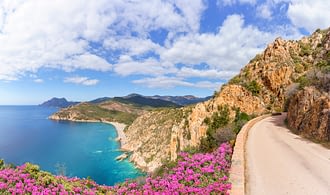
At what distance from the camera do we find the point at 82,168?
81438mm

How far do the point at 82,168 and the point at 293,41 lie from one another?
6773 cm

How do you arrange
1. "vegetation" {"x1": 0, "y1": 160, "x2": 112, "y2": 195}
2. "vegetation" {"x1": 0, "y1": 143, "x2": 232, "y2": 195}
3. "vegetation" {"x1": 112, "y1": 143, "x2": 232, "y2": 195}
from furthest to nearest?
"vegetation" {"x1": 0, "y1": 160, "x2": 112, "y2": 195} < "vegetation" {"x1": 0, "y1": 143, "x2": 232, "y2": 195} < "vegetation" {"x1": 112, "y1": 143, "x2": 232, "y2": 195}

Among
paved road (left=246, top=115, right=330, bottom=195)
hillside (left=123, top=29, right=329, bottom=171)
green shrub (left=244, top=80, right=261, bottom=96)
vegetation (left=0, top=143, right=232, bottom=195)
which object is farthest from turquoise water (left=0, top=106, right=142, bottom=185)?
paved road (left=246, top=115, right=330, bottom=195)

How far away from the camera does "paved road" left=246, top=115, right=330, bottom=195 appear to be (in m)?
6.80

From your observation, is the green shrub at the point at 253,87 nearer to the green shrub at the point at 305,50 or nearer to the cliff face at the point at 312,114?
the green shrub at the point at 305,50

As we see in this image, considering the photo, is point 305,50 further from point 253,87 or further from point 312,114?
point 312,114

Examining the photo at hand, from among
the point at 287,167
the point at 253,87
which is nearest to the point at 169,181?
the point at 287,167

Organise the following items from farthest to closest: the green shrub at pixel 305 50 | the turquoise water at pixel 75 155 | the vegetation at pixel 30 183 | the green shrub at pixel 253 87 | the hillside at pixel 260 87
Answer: the turquoise water at pixel 75 155, the green shrub at pixel 305 50, the green shrub at pixel 253 87, the hillside at pixel 260 87, the vegetation at pixel 30 183

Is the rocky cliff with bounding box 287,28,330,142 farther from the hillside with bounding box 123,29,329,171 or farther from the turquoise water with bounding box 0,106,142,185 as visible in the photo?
the turquoise water with bounding box 0,106,142,185

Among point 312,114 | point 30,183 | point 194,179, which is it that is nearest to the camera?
point 194,179

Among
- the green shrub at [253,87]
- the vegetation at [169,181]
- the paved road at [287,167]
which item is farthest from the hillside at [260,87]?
the vegetation at [169,181]

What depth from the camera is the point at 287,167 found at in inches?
344

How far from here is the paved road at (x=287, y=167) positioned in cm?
680

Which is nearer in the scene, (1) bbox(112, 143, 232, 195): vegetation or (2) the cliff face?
(1) bbox(112, 143, 232, 195): vegetation
